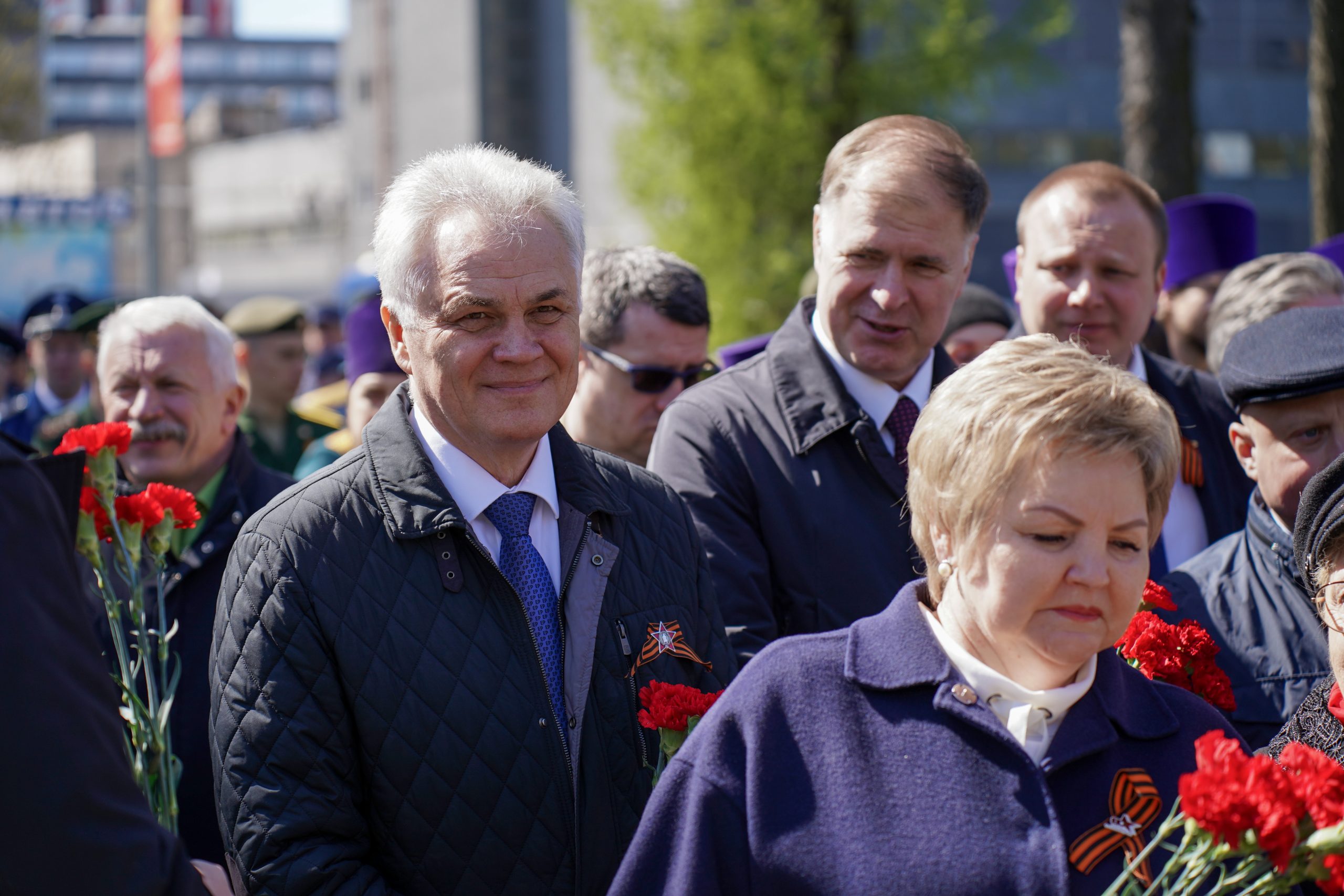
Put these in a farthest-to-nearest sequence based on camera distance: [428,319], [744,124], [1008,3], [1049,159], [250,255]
→ [250,255]
[1049,159]
[1008,3]
[744,124]
[428,319]

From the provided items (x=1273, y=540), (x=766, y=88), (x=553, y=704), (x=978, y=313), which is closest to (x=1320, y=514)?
(x=1273, y=540)

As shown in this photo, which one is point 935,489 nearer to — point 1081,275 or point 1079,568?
point 1079,568

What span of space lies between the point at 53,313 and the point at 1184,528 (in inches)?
306

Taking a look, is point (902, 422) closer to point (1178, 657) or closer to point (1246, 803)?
point (1178, 657)

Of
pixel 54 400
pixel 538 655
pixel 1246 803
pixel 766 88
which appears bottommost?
pixel 54 400

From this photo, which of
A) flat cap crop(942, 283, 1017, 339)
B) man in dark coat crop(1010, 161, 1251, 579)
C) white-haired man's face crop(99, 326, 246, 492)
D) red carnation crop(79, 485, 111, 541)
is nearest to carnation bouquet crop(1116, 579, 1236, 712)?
man in dark coat crop(1010, 161, 1251, 579)

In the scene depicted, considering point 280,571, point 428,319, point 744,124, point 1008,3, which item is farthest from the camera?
point 1008,3

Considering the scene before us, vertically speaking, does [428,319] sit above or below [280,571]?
above

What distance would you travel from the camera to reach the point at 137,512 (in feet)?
9.21

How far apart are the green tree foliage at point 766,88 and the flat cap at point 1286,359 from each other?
36.6ft

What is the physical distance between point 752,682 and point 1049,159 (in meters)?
30.3

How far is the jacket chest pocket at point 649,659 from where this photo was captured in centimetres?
257

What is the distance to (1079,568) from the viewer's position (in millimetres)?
1974

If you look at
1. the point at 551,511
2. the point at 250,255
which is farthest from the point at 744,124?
the point at 250,255
